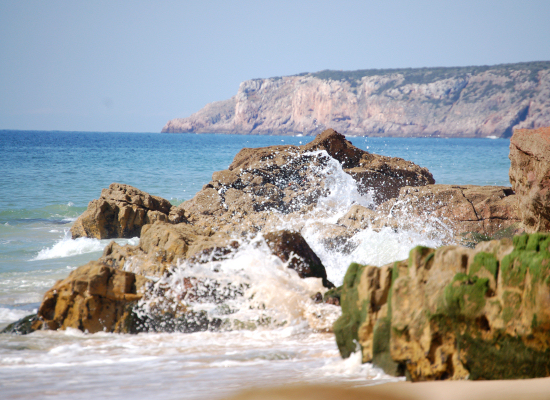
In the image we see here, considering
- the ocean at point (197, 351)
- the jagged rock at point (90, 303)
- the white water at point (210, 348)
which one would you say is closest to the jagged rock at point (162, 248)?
the white water at point (210, 348)

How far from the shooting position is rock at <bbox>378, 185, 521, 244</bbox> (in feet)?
25.6

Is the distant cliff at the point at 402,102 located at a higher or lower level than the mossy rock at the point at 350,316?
higher

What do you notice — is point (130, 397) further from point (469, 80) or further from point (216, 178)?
point (469, 80)

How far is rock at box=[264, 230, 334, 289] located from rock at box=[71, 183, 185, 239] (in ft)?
14.0

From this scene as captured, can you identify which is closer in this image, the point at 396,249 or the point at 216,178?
the point at 396,249

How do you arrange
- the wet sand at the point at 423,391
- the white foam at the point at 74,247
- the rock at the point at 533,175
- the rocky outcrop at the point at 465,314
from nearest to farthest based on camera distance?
the wet sand at the point at 423,391
the rocky outcrop at the point at 465,314
the rock at the point at 533,175
the white foam at the point at 74,247

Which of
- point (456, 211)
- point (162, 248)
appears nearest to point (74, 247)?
point (162, 248)

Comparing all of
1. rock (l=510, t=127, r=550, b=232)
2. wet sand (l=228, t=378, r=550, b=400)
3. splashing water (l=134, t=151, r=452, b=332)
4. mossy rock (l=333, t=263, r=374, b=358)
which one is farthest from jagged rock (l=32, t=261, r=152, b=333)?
rock (l=510, t=127, r=550, b=232)

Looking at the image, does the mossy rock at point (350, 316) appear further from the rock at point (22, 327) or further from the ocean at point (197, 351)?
the rock at point (22, 327)

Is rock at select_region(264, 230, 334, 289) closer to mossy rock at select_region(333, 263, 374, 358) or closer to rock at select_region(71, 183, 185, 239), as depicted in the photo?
mossy rock at select_region(333, 263, 374, 358)

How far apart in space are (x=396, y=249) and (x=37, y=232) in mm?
8715

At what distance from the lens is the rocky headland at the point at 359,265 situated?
2756mm

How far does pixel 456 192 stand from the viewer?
328 inches

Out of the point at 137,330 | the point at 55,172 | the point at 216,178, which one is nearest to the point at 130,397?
the point at 137,330
